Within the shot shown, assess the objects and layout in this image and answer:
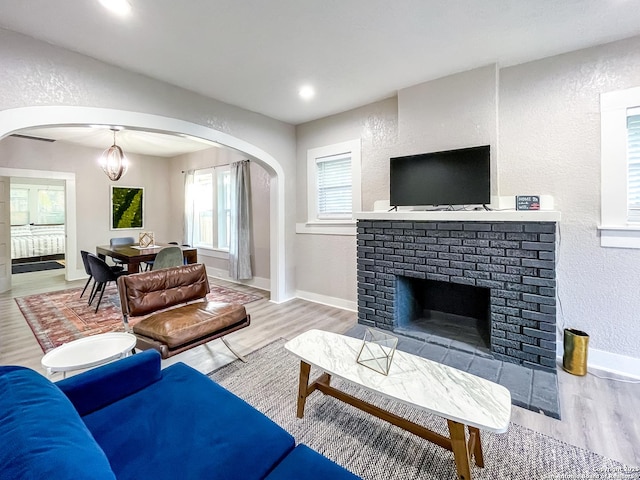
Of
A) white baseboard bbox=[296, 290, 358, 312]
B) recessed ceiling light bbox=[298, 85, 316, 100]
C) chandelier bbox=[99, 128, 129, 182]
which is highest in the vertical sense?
recessed ceiling light bbox=[298, 85, 316, 100]

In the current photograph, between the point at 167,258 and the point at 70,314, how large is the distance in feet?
4.77

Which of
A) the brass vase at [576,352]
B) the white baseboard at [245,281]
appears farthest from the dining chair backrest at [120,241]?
the brass vase at [576,352]

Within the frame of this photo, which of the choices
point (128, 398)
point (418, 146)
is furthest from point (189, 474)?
point (418, 146)

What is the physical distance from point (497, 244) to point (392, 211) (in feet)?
3.52

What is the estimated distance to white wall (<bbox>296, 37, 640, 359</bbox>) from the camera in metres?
2.41

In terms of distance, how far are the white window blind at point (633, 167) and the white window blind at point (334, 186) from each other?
2.65 metres

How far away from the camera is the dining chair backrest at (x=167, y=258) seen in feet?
12.6

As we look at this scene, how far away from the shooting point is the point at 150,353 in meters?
1.59

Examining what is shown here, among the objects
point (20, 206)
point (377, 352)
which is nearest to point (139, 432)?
point (377, 352)

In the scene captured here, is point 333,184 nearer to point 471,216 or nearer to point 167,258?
point 471,216

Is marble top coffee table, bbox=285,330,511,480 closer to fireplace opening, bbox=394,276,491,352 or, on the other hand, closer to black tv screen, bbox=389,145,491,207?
fireplace opening, bbox=394,276,491,352

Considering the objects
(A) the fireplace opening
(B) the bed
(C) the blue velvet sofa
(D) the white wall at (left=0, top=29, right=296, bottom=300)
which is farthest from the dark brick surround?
(B) the bed

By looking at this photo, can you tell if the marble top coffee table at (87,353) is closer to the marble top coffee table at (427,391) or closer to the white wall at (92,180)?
the marble top coffee table at (427,391)

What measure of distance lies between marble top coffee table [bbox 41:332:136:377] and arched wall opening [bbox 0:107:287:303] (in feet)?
A: 5.45
